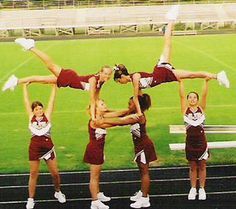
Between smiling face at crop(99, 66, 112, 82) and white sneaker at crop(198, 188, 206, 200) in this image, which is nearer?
smiling face at crop(99, 66, 112, 82)

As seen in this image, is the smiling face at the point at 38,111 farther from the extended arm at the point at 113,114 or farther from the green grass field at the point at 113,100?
the green grass field at the point at 113,100

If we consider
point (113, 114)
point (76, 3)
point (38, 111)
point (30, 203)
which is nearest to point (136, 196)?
point (113, 114)

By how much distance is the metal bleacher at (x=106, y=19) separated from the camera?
39125 mm

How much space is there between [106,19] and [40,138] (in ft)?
119

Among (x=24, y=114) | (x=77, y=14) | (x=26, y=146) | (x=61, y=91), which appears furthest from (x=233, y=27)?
(x=26, y=146)

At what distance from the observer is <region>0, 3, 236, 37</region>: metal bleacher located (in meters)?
39.1

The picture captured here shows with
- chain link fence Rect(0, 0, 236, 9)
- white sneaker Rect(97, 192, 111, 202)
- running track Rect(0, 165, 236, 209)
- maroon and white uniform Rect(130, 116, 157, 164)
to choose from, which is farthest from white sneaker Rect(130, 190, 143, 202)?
chain link fence Rect(0, 0, 236, 9)

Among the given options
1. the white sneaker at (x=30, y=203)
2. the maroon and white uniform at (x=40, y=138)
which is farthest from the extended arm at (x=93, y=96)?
the white sneaker at (x=30, y=203)

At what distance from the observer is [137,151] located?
755cm

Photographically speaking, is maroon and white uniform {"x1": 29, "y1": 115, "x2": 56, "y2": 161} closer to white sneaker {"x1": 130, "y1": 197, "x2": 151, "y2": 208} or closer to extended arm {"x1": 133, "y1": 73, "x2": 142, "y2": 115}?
extended arm {"x1": 133, "y1": 73, "x2": 142, "y2": 115}

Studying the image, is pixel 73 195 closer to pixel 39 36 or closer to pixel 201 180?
pixel 201 180

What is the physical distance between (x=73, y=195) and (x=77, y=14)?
37531 millimetres

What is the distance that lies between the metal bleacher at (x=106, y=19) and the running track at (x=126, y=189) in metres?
29.7

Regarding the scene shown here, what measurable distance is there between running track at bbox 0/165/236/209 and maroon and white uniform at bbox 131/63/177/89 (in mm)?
1858
